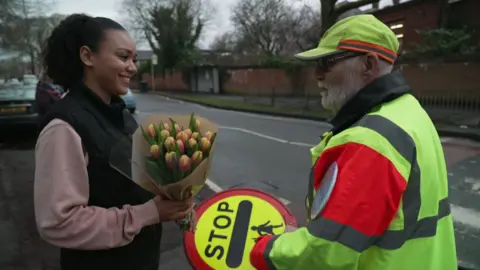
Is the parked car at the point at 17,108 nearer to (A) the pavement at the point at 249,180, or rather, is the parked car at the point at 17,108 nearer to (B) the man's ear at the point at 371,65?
(A) the pavement at the point at 249,180

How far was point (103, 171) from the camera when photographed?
4.89 feet

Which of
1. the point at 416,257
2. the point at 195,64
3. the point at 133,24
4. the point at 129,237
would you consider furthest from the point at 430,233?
the point at 133,24

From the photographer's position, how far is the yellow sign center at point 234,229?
74.9 inches

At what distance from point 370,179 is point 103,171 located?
0.97m

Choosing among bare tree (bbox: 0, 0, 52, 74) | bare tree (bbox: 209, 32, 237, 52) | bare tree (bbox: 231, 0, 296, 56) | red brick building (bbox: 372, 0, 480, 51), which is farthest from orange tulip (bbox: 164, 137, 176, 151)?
bare tree (bbox: 209, 32, 237, 52)

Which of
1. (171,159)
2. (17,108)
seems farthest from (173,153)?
(17,108)

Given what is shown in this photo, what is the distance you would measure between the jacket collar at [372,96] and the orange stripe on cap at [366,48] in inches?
2.8

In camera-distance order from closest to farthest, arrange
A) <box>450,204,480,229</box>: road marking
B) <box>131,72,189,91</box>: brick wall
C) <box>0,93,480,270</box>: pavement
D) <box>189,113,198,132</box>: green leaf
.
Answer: <box>189,113,198,132</box>: green leaf → <box>450,204,480,229</box>: road marking → <box>0,93,480,270</box>: pavement → <box>131,72,189,91</box>: brick wall

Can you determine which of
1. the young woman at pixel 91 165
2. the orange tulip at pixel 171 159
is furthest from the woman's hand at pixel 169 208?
the orange tulip at pixel 171 159

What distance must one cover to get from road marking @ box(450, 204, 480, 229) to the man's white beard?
2679mm

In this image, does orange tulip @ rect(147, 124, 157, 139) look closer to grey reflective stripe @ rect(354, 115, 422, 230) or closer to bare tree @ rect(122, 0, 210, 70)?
grey reflective stripe @ rect(354, 115, 422, 230)

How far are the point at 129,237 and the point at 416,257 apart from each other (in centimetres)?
100

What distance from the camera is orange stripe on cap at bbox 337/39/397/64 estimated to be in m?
1.38

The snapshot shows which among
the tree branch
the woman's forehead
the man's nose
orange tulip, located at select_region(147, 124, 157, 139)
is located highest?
the tree branch
